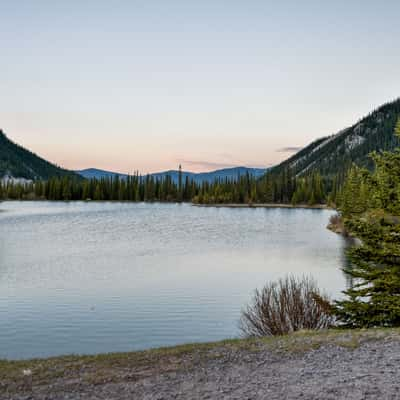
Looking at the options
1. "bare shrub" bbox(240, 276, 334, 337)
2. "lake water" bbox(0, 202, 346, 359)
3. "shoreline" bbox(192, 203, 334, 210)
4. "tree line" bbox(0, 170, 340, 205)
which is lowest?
"lake water" bbox(0, 202, 346, 359)

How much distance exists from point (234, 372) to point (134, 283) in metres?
20.8

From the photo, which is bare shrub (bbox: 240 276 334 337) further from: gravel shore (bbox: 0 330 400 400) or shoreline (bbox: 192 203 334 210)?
shoreline (bbox: 192 203 334 210)

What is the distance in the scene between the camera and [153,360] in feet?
37.2

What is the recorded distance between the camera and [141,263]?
38.2m

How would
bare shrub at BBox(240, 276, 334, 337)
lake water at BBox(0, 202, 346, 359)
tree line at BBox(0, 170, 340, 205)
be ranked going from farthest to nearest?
tree line at BBox(0, 170, 340, 205) → lake water at BBox(0, 202, 346, 359) → bare shrub at BBox(240, 276, 334, 337)

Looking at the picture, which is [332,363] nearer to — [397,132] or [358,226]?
[358,226]

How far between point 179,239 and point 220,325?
36567mm

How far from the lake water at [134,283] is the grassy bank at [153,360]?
18.5 ft

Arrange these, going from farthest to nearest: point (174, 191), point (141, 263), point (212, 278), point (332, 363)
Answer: point (174, 191)
point (141, 263)
point (212, 278)
point (332, 363)

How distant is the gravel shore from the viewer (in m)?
8.60

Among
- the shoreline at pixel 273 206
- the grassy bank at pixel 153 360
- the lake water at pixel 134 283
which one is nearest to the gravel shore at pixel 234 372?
the grassy bank at pixel 153 360

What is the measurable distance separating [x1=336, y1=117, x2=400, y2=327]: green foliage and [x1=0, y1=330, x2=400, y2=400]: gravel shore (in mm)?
2483

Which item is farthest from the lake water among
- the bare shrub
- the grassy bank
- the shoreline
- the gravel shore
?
the shoreline

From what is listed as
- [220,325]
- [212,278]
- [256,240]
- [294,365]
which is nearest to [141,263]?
[212,278]
